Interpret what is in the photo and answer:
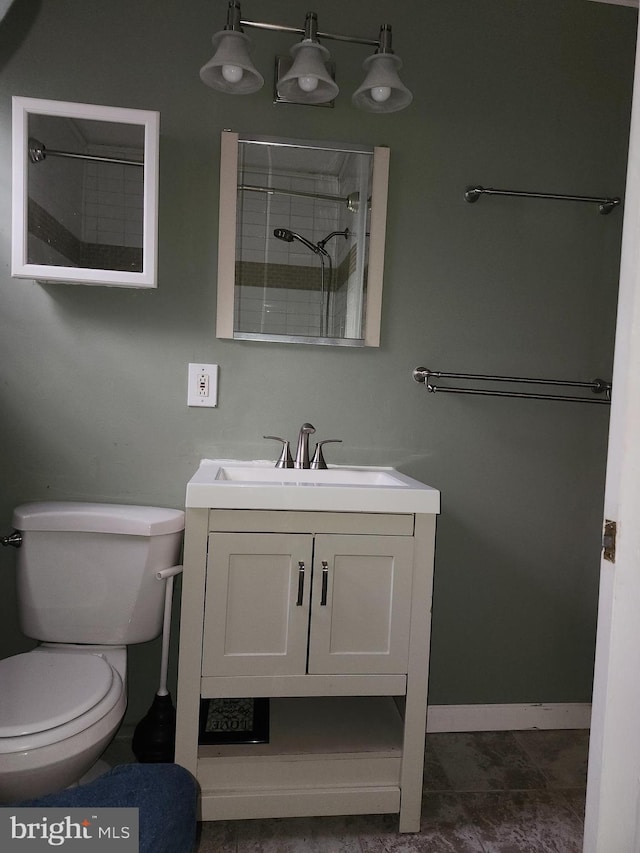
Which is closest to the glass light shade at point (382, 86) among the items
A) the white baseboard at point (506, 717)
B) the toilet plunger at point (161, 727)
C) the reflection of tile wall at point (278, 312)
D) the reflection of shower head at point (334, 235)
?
the reflection of shower head at point (334, 235)

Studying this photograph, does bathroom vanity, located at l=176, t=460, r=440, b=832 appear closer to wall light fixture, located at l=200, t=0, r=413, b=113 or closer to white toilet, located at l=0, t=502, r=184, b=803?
white toilet, located at l=0, t=502, r=184, b=803

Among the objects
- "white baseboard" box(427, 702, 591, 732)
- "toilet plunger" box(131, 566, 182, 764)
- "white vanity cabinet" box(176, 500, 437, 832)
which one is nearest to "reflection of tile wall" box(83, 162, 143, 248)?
"white vanity cabinet" box(176, 500, 437, 832)

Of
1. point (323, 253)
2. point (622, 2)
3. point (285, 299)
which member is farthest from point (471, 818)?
point (622, 2)

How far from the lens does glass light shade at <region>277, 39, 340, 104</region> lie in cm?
166

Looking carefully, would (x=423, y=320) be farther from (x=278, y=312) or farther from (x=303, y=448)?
(x=303, y=448)

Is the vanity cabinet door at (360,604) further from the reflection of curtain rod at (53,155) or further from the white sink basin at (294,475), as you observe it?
the reflection of curtain rod at (53,155)

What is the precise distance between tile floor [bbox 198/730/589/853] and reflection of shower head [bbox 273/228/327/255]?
1599 millimetres

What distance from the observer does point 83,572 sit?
162cm

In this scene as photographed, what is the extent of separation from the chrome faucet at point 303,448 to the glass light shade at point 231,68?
98 cm

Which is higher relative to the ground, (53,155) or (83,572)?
(53,155)

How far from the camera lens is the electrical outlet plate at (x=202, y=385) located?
185 centimetres

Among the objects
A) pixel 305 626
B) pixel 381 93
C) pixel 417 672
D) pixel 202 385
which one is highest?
pixel 381 93

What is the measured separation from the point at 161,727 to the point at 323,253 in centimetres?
144

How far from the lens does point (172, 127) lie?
5.92 ft
